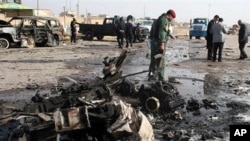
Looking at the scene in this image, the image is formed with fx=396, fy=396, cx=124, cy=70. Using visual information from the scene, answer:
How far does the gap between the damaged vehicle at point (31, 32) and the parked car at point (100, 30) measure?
6.80 metres

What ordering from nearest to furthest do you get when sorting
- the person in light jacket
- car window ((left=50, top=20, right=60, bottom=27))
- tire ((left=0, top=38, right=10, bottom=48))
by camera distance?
the person in light jacket
tire ((left=0, top=38, right=10, bottom=48))
car window ((left=50, top=20, right=60, bottom=27))

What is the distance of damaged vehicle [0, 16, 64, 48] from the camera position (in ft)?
75.3

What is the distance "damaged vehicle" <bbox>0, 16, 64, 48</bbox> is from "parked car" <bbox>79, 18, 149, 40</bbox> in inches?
268

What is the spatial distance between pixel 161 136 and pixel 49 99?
1844 mm

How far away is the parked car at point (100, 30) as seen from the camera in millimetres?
32594

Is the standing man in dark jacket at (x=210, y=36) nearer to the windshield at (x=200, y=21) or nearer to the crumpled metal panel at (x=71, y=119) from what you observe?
the crumpled metal panel at (x=71, y=119)

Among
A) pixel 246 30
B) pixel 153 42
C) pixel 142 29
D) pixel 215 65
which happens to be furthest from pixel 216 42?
pixel 142 29

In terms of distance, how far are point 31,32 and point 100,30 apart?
9668 mm

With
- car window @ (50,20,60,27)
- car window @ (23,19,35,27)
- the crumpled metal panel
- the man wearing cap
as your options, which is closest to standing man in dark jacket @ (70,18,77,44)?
car window @ (50,20,60,27)

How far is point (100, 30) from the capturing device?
33031 millimetres

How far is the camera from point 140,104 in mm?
7941

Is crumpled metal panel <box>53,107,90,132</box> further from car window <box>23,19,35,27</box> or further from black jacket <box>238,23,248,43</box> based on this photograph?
car window <box>23,19,35,27</box>

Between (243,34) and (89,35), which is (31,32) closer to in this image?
(89,35)

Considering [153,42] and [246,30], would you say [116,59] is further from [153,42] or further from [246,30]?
[246,30]
